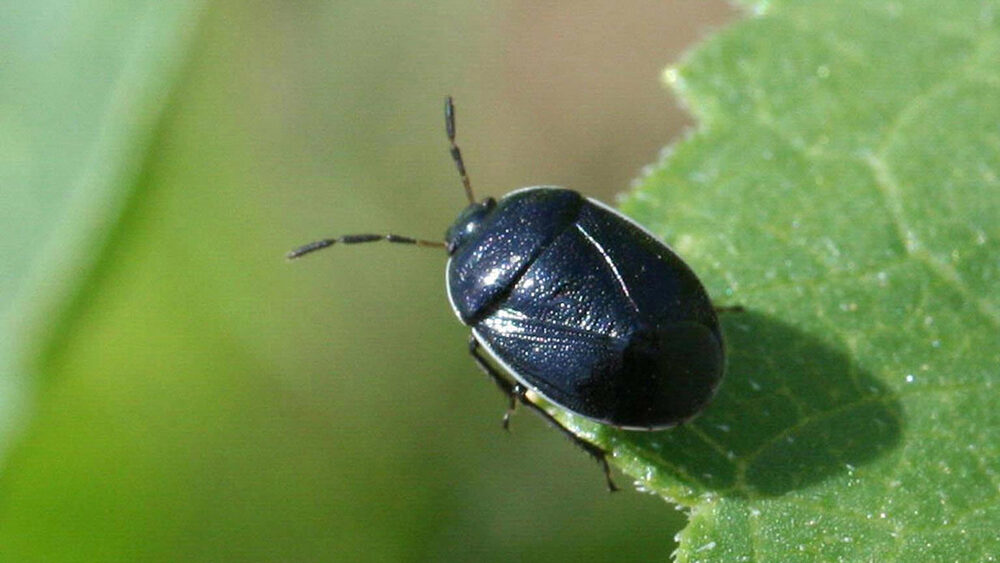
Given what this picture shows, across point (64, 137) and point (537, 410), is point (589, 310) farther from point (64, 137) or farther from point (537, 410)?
point (64, 137)

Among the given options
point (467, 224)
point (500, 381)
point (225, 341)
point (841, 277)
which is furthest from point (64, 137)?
point (841, 277)

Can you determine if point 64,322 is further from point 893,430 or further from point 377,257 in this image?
point 893,430

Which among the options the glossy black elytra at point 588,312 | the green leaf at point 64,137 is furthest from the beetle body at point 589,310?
the green leaf at point 64,137

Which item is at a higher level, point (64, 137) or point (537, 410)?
point (64, 137)

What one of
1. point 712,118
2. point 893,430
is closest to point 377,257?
point 712,118

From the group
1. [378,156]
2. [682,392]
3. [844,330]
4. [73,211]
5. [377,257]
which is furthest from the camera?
[378,156]
